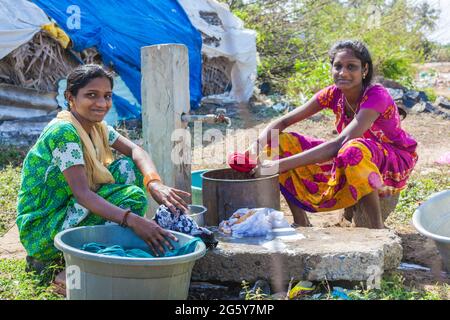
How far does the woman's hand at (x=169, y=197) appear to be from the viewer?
258 cm

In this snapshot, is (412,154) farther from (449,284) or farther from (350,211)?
(449,284)

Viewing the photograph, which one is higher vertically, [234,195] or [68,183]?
[68,183]

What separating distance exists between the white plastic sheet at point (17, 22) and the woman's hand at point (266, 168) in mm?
4332

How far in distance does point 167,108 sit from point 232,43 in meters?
5.89

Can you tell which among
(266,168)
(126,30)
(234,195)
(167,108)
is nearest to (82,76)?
(167,108)

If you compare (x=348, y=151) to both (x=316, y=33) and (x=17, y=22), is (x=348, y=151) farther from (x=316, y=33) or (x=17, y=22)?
(x=316, y=33)

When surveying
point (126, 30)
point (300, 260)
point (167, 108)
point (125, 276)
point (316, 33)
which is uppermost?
point (316, 33)

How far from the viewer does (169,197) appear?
2.62 meters

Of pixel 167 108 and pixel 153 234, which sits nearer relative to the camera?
pixel 153 234

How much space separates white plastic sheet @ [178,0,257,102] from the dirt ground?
0.58m

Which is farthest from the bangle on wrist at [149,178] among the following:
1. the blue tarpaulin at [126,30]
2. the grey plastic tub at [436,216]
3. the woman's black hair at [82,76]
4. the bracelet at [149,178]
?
the blue tarpaulin at [126,30]

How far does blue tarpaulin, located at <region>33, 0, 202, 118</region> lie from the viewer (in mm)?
7098

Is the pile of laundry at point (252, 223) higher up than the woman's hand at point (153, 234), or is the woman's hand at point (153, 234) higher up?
the woman's hand at point (153, 234)

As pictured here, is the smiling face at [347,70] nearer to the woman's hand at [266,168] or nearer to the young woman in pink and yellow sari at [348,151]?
the young woman in pink and yellow sari at [348,151]
